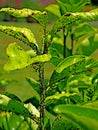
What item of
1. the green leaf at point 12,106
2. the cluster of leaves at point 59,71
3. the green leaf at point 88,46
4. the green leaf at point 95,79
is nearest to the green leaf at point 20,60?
the cluster of leaves at point 59,71

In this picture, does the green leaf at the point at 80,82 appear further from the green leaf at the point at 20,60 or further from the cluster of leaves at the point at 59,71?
the green leaf at the point at 20,60

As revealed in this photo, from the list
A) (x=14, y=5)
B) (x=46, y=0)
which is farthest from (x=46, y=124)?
(x=14, y=5)

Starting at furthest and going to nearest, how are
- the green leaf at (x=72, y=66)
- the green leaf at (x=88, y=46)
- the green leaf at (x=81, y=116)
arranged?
the green leaf at (x=88, y=46)
the green leaf at (x=72, y=66)
the green leaf at (x=81, y=116)

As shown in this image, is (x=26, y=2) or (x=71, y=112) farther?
(x=26, y=2)

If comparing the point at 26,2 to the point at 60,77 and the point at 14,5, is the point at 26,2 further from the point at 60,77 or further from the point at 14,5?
the point at 60,77

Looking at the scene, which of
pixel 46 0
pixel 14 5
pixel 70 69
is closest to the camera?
pixel 70 69

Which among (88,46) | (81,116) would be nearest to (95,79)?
(88,46)

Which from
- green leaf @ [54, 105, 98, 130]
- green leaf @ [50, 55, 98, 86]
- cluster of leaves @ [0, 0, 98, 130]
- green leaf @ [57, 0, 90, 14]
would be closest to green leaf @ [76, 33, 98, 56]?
cluster of leaves @ [0, 0, 98, 130]
